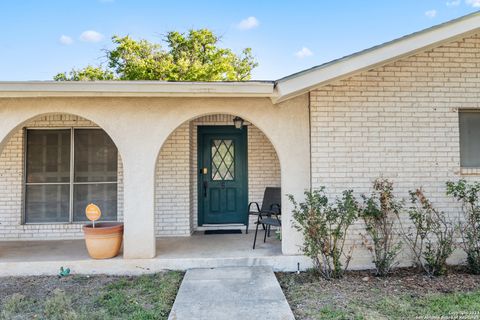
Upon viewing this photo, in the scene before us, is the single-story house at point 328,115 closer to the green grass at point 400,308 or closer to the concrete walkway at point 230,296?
the concrete walkway at point 230,296

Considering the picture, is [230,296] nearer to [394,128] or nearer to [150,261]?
[150,261]

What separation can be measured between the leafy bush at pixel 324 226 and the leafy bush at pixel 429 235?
2.86ft

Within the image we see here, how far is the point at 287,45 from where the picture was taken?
14977 millimetres

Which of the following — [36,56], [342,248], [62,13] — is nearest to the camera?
[342,248]

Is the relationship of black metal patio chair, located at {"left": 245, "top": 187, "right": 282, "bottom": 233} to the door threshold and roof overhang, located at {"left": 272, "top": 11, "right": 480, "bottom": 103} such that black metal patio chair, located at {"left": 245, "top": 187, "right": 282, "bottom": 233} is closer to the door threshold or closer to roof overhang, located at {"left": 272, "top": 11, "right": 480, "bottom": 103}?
the door threshold

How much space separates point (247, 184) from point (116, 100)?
3.07 m

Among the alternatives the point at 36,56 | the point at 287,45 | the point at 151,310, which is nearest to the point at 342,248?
the point at 151,310

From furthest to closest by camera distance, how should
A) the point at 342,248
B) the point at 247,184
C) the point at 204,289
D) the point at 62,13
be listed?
the point at 62,13 → the point at 247,184 → the point at 342,248 → the point at 204,289

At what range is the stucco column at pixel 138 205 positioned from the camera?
438 cm

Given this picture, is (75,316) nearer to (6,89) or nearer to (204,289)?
(204,289)

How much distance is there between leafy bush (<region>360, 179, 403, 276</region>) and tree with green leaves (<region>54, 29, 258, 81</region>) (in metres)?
13.6

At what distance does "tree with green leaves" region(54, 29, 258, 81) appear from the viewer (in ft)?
54.9

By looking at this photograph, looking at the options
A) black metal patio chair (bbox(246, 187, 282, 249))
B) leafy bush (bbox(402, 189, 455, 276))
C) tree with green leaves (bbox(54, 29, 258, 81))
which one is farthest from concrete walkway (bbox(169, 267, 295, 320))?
tree with green leaves (bbox(54, 29, 258, 81))

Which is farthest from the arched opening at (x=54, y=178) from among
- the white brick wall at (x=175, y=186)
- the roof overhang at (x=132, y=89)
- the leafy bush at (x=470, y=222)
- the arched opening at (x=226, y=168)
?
the leafy bush at (x=470, y=222)
